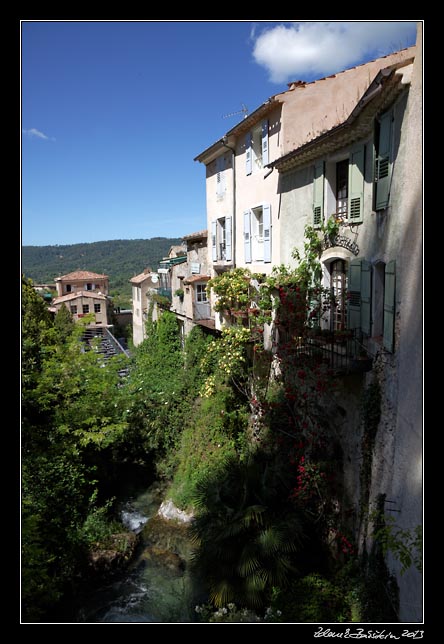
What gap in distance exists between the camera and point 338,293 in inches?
442

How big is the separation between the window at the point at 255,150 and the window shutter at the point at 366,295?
8.53 metres

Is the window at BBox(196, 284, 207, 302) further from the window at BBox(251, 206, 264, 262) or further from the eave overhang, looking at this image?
the eave overhang

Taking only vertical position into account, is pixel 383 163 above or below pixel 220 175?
Answer: below

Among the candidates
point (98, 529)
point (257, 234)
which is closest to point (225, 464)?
point (98, 529)

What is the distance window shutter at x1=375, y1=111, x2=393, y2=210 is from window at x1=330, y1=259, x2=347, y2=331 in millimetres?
2846

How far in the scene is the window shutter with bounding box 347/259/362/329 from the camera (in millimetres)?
9406

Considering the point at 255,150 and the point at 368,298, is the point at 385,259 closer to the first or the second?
the point at 368,298

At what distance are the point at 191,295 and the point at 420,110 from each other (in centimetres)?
1655

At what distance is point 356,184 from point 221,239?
11.2 meters

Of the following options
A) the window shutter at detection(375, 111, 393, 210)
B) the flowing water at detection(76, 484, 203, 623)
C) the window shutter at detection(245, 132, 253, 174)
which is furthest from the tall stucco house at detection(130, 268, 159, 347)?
the window shutter at detection(375, 111, 393, 210)

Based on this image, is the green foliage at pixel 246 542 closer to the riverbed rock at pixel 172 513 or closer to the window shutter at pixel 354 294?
the riverbed rock at pixel 172 513

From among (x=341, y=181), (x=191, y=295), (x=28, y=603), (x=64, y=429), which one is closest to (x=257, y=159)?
(x=341, y=181)

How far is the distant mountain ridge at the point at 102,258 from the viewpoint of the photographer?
14200 cm

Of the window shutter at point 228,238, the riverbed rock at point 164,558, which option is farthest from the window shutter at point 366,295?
the window shutter at point 228,238
